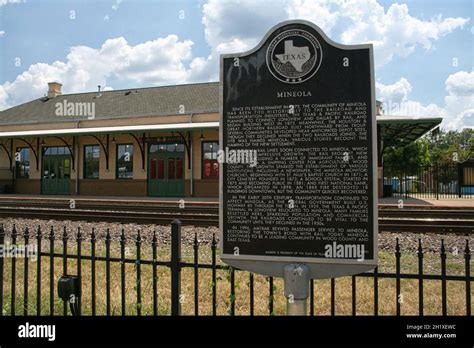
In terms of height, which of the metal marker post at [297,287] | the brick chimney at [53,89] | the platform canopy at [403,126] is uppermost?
the brick chimney at [53,89]

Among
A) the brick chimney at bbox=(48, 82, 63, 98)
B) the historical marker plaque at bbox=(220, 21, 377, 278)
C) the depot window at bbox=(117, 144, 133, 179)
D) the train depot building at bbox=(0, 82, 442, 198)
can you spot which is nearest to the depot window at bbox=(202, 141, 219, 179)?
the train depot building at bbox=(0, 82, 442, 198)

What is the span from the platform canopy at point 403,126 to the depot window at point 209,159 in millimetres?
10208

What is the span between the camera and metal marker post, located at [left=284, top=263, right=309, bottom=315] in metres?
3.69

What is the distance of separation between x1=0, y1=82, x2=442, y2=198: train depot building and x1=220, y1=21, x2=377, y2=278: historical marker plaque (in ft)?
58.8

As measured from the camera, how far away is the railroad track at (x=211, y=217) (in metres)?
11.1

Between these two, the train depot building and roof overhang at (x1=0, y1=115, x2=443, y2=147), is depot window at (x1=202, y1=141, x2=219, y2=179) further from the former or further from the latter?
roof overhang at (x1=0, y1=115, x2=443, y2=147)

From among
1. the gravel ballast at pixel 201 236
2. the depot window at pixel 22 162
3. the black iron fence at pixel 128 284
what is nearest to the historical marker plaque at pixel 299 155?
the black iron fence at pixel 128 284

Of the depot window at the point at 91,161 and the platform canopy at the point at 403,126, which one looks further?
the depot window at the point at 91,161

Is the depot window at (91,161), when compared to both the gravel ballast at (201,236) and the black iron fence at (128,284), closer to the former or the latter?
the gravel ballast at (201,236)

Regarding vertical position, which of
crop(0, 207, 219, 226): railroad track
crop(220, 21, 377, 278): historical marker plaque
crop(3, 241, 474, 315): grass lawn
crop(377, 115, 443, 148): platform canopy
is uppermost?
crop(377, 115, 443, 148): platform canopy
